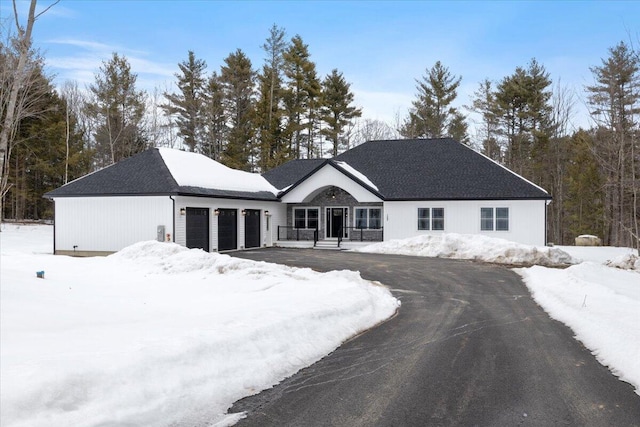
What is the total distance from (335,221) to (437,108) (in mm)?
23489

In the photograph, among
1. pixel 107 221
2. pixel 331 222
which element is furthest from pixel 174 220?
pixel 331 222

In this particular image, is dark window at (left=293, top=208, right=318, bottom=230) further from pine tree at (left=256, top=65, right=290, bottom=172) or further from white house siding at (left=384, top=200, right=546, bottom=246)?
pine tree at (left=256, top=65, right=290, bottom=172)

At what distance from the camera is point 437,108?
48.7 m

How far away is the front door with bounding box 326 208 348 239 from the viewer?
99.5 feet

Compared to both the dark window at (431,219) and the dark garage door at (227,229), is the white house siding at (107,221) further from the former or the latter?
the dark window at (431,219)

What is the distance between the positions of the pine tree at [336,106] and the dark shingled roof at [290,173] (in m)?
12.9

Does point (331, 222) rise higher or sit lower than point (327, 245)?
higher

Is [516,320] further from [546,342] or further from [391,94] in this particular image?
[391,94]

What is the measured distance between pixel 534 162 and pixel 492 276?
30.4 metres

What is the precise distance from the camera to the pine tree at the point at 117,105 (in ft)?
141

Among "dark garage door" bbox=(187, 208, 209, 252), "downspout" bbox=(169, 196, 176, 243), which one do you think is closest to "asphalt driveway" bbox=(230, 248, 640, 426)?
"downspout" bbox=(169, 196, 176, 243)

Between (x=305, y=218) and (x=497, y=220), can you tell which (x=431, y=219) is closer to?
(x=497, y=220)

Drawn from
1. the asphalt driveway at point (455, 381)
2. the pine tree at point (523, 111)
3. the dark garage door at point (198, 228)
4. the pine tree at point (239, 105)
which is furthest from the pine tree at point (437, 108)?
the asphalt driveway at point (455, 381)

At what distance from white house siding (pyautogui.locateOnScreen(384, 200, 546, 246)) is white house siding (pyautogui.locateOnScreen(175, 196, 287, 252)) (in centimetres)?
680
